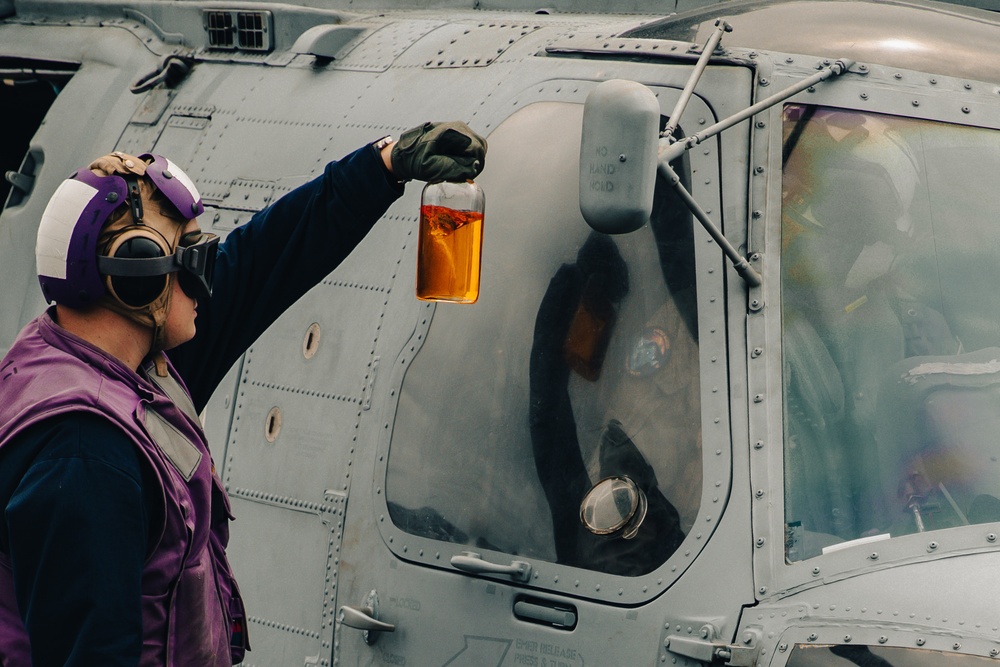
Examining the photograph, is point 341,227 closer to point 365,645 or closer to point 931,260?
point 365,645

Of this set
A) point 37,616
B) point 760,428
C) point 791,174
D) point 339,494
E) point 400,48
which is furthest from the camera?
point 400,48

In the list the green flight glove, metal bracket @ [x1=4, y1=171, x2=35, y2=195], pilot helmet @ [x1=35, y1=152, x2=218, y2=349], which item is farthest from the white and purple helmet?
metal bracket @ [x1=4, y1=171, x2=35, y2=195]

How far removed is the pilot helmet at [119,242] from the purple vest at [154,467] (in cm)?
12

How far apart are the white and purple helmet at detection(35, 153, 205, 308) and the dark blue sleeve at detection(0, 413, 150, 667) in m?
0.35

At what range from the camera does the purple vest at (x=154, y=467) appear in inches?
100

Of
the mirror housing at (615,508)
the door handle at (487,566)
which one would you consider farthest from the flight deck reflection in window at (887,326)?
the door handle at (487,566)

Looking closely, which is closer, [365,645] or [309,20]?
[365,645]

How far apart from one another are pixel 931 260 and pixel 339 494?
5.68 ft

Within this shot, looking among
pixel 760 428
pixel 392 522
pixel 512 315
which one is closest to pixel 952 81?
pixel 760 428

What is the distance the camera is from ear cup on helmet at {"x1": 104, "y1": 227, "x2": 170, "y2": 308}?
8.88 feet

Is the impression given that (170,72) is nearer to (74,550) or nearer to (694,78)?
(694,78)

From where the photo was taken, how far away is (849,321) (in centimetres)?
302

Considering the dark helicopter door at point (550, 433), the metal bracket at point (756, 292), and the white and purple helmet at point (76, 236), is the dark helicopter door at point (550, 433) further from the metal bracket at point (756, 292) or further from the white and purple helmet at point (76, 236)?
the white and purple helmet at point (76, 236)

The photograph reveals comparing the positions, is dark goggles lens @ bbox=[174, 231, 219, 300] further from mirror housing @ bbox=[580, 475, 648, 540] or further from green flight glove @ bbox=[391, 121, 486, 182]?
mirror housing @ bbox=[580, 475, 648, 540]
